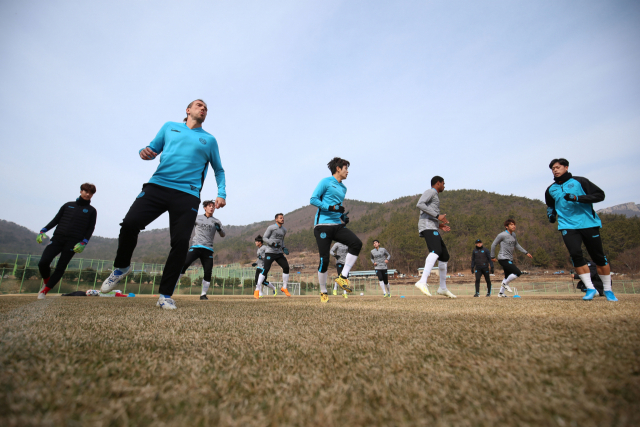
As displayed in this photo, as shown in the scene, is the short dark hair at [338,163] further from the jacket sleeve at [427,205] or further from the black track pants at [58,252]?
the black track pants at [58,252]

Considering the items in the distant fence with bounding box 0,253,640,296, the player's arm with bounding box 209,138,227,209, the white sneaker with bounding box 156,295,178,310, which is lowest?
the distant fence with bounding box 0,253,640,296

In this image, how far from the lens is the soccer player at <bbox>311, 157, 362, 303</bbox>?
4852 millimetres

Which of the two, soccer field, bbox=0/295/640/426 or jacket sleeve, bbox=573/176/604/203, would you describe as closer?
soccer field, bbox=0/295/640/426

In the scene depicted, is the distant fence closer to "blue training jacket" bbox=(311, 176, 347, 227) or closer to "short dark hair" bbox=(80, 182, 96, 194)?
"short dark hair" bbox=(80, 182, 96, 194)

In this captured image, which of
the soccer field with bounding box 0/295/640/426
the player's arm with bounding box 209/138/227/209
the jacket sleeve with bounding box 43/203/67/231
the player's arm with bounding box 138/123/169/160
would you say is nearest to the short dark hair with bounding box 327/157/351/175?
the player's arm with bounding box 209/138/227/209

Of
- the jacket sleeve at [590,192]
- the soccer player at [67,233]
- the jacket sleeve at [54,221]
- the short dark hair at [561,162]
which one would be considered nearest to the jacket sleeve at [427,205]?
the short dark hair at [561,162]

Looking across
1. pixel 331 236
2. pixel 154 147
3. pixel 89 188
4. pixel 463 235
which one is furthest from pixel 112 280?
pixel 463 235

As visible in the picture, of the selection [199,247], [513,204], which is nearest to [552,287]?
[199,247]

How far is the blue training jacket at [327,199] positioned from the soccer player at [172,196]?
1.92 meters

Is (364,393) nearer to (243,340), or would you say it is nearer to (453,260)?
(243,340)

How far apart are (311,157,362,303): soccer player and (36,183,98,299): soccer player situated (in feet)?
13.0

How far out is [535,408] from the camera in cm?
61

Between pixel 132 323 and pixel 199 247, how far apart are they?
17.6 feet

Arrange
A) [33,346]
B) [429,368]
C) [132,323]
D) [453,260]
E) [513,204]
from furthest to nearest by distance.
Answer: [513,204] → [453,260] → [132,323] → [33,346] → [429,368]
